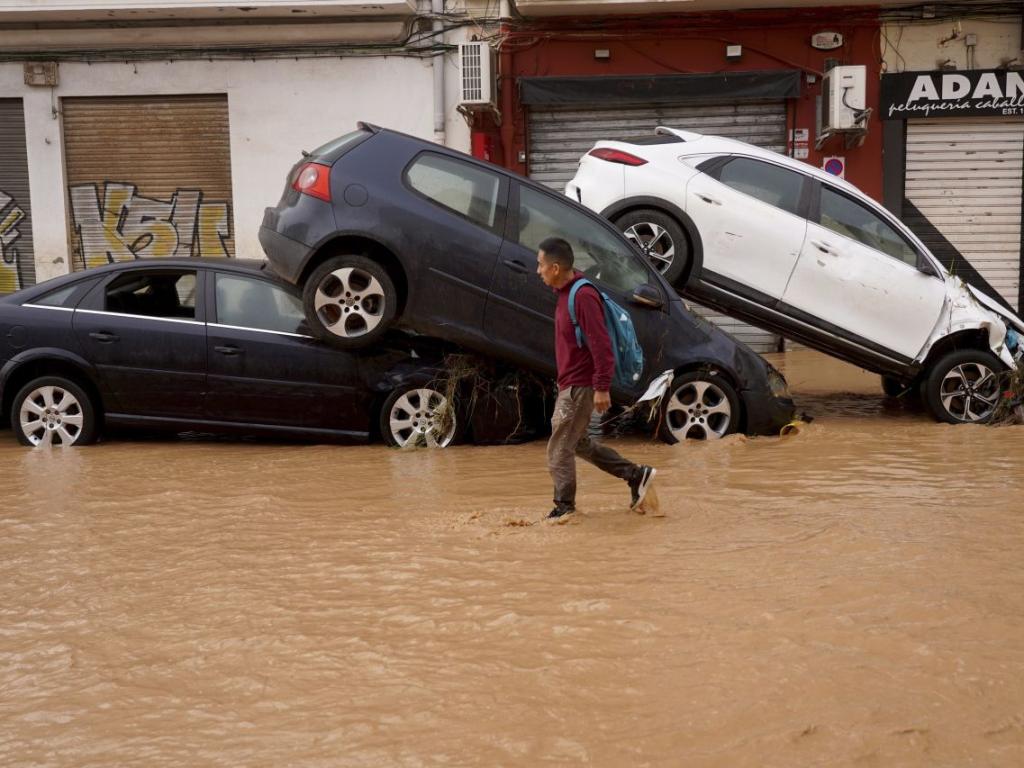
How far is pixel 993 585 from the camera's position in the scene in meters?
4.60

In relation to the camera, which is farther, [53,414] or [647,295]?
[53,414]

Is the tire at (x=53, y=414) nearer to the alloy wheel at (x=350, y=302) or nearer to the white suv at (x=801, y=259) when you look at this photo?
the alloy wheel at (x=350, y=302)

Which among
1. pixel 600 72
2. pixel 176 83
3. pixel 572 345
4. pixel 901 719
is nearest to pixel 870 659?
pixel 901 719

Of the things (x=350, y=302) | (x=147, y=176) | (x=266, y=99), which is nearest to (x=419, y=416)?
(x=350, y=302)

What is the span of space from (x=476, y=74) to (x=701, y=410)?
716 cm

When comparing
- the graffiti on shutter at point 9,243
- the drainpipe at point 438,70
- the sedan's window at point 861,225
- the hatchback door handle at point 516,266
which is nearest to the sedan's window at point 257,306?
the hatchback door handle at point 516,266

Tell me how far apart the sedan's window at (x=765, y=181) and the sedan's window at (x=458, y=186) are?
6.30 feet

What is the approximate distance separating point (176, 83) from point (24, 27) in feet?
6.73

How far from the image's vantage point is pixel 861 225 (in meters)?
9.02

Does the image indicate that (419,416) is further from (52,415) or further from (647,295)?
(52,415)

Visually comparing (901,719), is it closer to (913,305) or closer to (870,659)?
(870,659)

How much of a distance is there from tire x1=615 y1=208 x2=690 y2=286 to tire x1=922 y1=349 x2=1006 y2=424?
7.39 feet

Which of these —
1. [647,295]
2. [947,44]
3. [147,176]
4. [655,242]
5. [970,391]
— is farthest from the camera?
[147,176]

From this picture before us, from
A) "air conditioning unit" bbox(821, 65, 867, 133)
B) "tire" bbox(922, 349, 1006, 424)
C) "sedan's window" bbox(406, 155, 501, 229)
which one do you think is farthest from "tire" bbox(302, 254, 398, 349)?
"air conditioning unit" bbox(821, 65, 867, 133)
